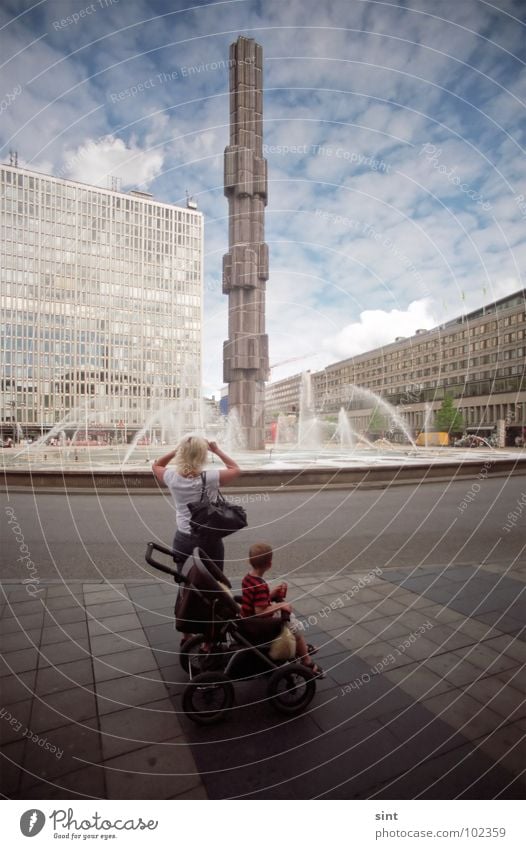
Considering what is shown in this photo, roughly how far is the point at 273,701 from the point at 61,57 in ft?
16.6

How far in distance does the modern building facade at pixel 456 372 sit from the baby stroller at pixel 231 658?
5771cm

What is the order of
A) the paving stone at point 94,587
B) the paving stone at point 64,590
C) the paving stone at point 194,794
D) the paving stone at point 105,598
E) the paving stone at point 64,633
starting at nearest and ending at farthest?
1. the paving stone at point 194,794
2. the paving stone at point 64,633
3. the paving stone at point 105,598
4. the paving stone at point 64,590
5. the paving stone at point 94,587

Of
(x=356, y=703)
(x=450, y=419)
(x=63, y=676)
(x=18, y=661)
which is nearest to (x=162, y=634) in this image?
(x=63, y=676)

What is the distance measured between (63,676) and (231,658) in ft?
5.27

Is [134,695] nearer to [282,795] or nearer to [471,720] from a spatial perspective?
[282,795]

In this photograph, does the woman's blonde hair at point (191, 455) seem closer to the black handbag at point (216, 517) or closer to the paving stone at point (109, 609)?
the black handbag at point (216, 517)

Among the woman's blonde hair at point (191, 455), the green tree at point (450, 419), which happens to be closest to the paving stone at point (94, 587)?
the woman's blonde hair at point (191, 455)

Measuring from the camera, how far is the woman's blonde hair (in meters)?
3.78

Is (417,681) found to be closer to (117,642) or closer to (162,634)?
(162,634)

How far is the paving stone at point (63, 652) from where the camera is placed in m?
3.91

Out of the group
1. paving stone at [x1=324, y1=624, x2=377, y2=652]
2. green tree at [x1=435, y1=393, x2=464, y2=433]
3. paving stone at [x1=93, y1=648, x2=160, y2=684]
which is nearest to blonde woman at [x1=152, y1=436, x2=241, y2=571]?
paving stone at [x1=93, y1=648, x2=160, y2=684]

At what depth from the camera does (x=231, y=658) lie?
322cm

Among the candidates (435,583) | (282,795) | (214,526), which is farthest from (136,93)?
(435,583)

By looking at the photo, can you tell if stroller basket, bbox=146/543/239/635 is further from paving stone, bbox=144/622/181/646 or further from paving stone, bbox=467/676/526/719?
paving stone, bbox=467/676/526/719
